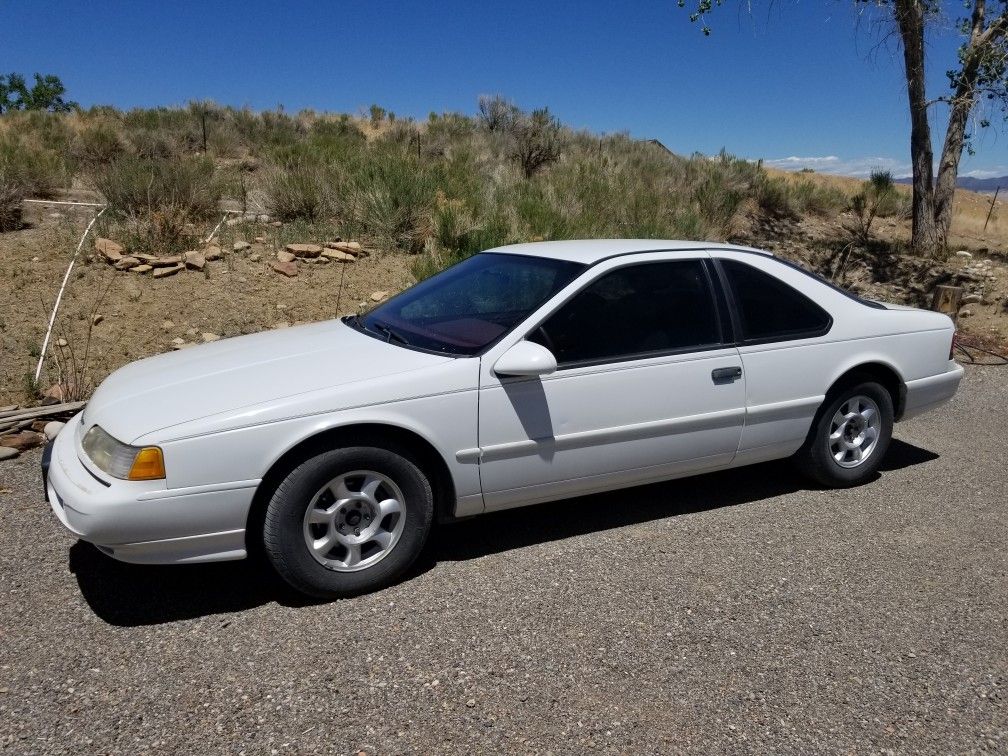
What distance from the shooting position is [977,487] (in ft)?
17.4

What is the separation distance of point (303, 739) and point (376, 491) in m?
1.18

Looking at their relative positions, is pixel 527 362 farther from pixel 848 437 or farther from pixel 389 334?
pixel 848 437

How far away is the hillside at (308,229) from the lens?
7707mm

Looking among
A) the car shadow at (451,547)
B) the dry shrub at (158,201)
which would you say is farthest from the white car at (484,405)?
the dry shrub at (158,201)

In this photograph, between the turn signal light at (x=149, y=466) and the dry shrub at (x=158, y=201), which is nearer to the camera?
the turn signal light at (x=149, y=466)

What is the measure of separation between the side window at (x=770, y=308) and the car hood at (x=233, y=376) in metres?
1.80

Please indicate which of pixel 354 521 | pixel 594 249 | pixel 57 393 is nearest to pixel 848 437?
pixel 594 249

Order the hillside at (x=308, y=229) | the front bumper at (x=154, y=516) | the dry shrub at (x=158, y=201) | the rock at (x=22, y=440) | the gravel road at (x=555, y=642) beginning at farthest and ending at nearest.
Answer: the dry shrub at (x=158, y=201) < the hillside at (x=308, y=229) < the rock at (x=22, y=440) < the front bumper at (x=154, y=516) < the gravel road at (x=555, y=642)

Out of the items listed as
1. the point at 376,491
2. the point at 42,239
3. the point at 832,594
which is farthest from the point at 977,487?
the point at 42,239

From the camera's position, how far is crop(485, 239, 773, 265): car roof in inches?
178

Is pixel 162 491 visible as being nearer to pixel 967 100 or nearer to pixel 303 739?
pixel 303 739

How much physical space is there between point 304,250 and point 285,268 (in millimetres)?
542

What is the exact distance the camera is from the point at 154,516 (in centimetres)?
Answer: 336

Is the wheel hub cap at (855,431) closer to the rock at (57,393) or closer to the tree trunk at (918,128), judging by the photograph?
the rock at (57,393)
